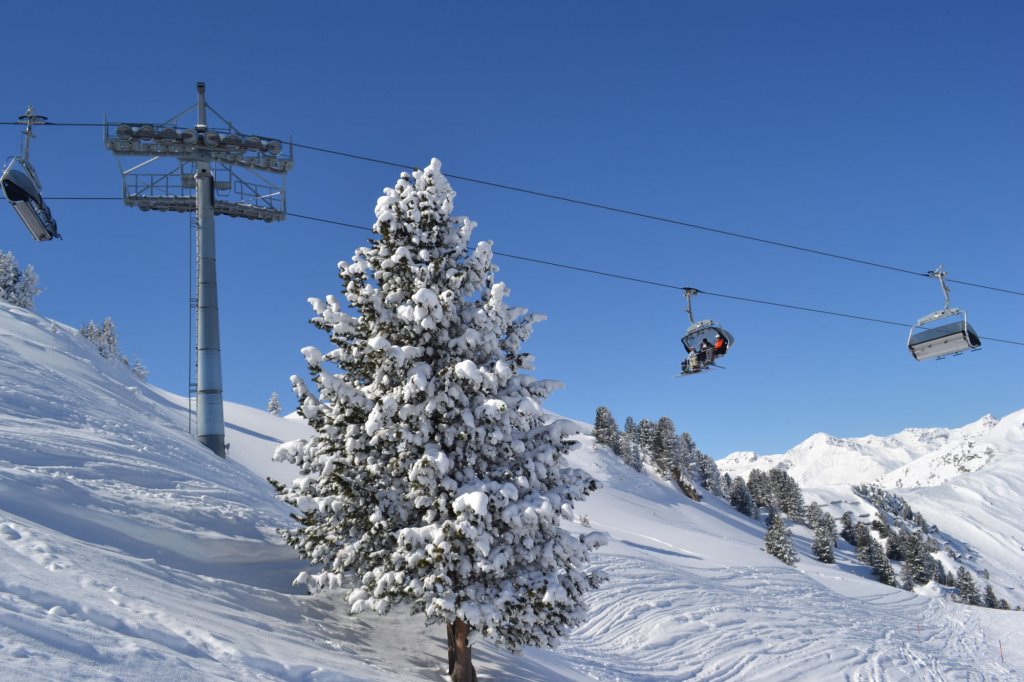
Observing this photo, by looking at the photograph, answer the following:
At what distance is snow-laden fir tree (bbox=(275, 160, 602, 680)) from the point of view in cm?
1050

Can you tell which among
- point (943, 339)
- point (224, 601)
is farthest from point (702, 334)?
point (224, 601)

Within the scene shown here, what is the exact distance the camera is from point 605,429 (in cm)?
9094

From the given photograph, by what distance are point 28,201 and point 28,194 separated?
0.18 m

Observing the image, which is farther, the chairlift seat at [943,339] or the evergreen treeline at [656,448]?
the evergreen treeline at [656,448]

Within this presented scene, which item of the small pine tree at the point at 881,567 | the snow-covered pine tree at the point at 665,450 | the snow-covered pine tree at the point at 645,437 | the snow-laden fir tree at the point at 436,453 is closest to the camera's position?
the snow-laden fir tree at the point at 436,453

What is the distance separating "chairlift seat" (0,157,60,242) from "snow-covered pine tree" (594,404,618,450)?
3134 inches

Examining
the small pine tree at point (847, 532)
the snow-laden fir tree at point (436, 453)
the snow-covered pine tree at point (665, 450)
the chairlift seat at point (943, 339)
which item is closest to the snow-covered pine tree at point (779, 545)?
the snow-covered pine tree at point (665, 450)

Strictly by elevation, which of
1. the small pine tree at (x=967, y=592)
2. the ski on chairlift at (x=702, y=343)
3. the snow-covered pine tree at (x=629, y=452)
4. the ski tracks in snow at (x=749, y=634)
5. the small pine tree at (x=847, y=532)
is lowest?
the ski tracks in snow at (x=749, y=634)

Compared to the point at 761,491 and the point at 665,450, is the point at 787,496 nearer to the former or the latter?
the point at 761,491

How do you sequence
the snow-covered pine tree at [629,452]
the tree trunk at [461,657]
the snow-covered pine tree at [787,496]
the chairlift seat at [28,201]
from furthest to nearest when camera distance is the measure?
1. the snow-covered pine tree at [787,496]
2. the snow-covered pine tree at [629,452]
3. the chairlift seat at [28,201]
4. the tree trunk at [461,657]

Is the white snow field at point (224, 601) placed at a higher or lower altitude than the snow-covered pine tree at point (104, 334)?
lower

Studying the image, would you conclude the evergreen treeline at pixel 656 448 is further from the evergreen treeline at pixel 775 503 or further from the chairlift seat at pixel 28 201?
the chairlift seat at pixel 28 201

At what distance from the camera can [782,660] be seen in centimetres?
2255

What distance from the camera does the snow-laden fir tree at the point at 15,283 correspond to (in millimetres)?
56906
